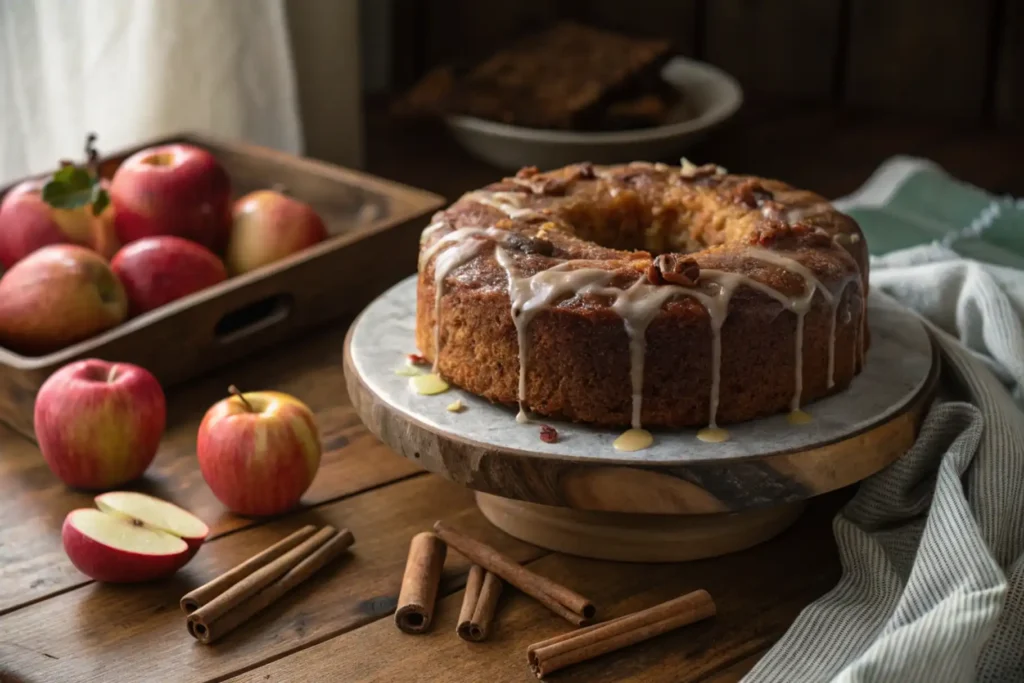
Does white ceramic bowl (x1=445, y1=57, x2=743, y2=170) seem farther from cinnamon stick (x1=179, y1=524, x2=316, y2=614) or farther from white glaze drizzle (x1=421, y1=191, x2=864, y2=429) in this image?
cinnamon stick (x1=179, y1=524, x2=316, y2=614)

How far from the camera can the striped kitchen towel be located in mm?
943

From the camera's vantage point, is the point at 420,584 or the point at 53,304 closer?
the point at 420,584

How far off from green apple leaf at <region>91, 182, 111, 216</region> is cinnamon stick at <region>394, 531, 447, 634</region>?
2.25ft

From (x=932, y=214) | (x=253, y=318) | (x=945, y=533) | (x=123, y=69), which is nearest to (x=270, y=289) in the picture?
(x=253, y=318)

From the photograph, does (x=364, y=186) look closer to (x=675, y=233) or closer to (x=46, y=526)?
(x=675, y=233)

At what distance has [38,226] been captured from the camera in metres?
1.56

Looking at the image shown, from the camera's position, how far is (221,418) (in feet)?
4.01

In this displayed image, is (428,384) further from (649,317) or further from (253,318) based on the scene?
(253,318)

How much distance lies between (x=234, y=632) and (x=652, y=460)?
0.40 m

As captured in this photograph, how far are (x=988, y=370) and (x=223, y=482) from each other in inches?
31.7

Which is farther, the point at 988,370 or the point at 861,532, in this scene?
the point at 988,370

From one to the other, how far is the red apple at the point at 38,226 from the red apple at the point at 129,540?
20.8 inches

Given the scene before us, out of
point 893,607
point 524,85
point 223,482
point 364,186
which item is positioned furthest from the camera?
point 524,85

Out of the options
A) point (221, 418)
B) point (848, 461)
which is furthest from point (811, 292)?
point (221, 418)
